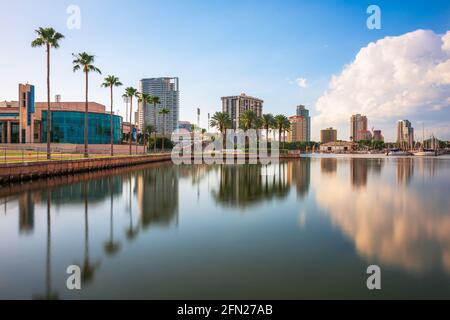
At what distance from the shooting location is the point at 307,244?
42.5 feet

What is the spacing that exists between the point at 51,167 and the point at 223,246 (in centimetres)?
3111

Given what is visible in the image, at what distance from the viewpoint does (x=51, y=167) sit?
3688 centimetres

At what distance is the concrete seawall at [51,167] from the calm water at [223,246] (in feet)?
21.8

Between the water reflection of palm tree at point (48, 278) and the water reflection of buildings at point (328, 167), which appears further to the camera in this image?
the water reflection of buildings at point (328, 167)

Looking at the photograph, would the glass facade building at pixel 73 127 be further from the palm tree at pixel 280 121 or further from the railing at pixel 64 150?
the palm tree at pixel 280 121

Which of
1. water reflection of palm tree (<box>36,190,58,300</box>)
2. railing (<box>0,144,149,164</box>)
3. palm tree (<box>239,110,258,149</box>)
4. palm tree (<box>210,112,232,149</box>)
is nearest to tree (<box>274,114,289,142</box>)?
palm tree (<box>239,110,258,149</box>)

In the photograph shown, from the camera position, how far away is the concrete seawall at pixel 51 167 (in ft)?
98.1

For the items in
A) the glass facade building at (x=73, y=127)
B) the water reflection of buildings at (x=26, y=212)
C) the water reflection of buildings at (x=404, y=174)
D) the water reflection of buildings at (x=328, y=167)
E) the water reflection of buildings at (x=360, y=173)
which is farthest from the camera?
the glass facade building at (x=73, y=127)

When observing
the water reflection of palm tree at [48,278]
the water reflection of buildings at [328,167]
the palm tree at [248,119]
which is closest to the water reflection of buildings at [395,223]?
the water reflection of palm tree at [48,278]

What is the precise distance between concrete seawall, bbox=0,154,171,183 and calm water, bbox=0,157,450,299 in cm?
665

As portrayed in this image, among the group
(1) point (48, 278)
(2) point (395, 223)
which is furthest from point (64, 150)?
(2) point (395, 223)

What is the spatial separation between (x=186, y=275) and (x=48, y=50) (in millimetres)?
44413

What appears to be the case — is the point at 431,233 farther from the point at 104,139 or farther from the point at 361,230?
the point at 104,139

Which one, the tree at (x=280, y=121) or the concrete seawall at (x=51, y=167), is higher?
the tree at (x=280, y=121)
